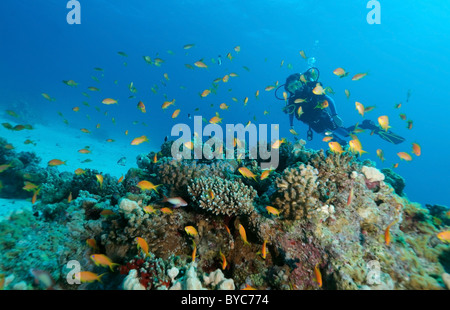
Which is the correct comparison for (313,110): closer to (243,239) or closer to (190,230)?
(243,239)

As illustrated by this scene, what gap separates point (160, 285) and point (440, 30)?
65.7 meters

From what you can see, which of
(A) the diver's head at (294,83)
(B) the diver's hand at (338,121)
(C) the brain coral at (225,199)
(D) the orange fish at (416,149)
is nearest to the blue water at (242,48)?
(D) the orange fish at (416,149)

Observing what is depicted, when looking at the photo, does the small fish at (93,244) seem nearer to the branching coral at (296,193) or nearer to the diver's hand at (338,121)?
the branching coral at (296,193)

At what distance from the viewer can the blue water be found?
126ft

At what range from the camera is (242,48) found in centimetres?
6456

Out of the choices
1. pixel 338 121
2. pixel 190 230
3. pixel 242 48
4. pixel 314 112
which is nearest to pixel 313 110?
pixel 314 112

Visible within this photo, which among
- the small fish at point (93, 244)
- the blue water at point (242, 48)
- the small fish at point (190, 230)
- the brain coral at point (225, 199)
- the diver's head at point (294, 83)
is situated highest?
the blue water at point (242, 48)

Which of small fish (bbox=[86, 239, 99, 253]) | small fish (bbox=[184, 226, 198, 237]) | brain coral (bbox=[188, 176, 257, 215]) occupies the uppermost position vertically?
brain coral (bbox=[188, 176, 257, 215])

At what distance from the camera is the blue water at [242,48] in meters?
38.4

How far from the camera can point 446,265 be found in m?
3.58

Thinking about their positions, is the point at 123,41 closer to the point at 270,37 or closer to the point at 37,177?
the point at 270,37

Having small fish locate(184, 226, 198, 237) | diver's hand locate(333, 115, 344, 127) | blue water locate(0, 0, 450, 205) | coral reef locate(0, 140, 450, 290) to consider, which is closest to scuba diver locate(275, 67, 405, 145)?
diver's hand locate(333, 115, 344, 127)

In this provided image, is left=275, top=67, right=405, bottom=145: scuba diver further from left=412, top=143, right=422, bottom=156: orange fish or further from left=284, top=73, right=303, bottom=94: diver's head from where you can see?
left=412, top=143, right=422, bottom=156: orange fish
